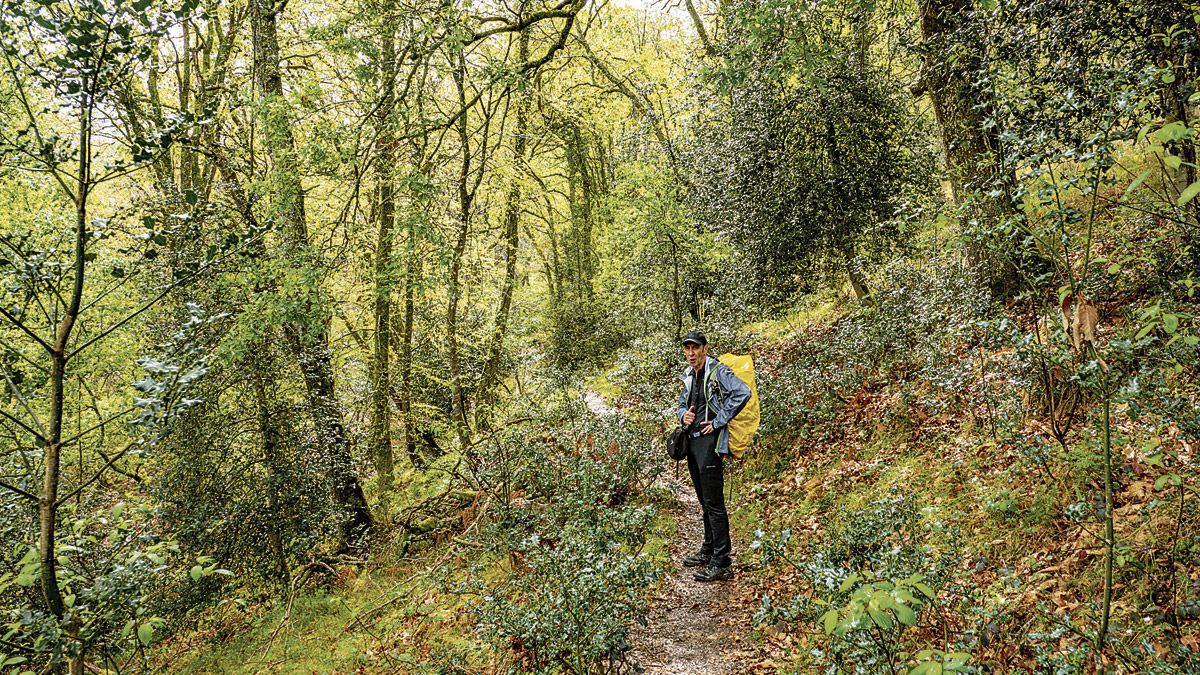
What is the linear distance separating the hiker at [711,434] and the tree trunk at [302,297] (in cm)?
489

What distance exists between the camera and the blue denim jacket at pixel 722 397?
5551mm

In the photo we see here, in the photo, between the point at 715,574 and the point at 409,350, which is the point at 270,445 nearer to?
the point at 409,350

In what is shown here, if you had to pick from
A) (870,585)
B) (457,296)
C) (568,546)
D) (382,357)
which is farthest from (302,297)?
(870,585)

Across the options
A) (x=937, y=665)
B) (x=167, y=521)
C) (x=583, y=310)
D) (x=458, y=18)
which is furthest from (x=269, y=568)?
(x=583, y=310)

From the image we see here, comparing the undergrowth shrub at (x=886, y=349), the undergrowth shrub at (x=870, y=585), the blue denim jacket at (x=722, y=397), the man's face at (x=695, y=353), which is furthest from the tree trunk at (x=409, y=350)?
the undergrowth shrub at (x=870, y=585)

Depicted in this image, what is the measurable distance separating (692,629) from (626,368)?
10.0 meters

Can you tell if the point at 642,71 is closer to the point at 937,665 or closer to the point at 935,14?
the point at 935,14

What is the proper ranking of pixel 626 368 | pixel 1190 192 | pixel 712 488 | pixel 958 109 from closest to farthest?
pixel 1190 192, pixel 712 488, pixel 958 109, pixel 626 368

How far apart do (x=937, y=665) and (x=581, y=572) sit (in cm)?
297

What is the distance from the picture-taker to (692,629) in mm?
4988

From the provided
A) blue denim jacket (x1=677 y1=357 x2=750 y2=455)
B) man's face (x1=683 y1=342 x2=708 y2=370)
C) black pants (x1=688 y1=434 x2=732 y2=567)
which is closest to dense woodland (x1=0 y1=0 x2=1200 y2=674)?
black pants (x1=688 y1=434 x2=732 y2=567)

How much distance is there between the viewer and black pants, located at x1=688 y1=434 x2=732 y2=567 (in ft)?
18.4

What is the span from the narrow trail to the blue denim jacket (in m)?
1.37

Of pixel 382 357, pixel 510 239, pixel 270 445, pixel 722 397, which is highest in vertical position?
pixel 510 239
